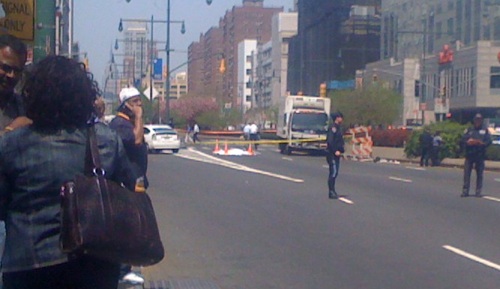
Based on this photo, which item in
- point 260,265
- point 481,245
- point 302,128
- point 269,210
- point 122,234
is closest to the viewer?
point 122,234

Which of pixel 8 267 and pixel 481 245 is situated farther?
pixel 481 245

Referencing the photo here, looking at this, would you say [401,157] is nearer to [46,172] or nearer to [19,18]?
[19,18]

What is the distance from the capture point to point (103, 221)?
155 inches

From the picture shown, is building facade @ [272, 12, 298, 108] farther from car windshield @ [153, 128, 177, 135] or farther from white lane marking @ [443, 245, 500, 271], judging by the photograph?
white lane marking @ [443, 245, 500, 271]

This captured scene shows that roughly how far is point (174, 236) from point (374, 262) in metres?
3.59

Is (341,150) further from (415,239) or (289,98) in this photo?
(289,98)

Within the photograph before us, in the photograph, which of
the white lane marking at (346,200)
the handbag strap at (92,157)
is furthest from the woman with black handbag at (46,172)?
the white lane marking at (346,200)

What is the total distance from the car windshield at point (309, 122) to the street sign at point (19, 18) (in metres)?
39.8

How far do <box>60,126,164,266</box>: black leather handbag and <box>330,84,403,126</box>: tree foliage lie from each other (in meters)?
66.1

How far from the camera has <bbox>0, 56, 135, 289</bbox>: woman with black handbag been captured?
413cm

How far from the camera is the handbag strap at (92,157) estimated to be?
4.14 metres

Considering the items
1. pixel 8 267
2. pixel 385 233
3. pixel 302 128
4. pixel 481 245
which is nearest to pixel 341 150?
pixel 385 233

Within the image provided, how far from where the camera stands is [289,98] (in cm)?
5003

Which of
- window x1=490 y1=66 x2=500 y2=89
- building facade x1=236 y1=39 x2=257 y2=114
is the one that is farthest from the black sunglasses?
building facade x1=236 y1=39 x2=257 y2=114
